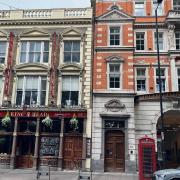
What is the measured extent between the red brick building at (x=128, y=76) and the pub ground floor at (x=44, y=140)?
1.39 meters

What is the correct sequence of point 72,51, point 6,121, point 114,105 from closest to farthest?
point 6,121, point 114,105, point 72,51

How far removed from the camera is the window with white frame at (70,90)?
961 inches

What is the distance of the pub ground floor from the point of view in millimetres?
23000

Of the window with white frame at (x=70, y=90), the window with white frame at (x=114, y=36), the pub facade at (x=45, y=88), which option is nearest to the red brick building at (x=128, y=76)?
the window with white frame at (x=114, y=36)

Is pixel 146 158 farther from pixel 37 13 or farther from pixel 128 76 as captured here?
pixel 37 13

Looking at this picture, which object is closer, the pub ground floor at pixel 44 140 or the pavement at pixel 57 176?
the pavement at pixel 57 176

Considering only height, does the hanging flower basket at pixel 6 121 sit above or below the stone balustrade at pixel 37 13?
below

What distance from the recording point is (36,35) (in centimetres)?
2583

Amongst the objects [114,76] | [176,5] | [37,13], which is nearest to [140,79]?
[114,76]

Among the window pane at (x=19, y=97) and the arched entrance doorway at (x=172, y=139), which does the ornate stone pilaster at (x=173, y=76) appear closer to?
the arched entrance doorway at (x=172, y=139)

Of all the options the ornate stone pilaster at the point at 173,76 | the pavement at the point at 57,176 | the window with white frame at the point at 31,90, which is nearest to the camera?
the pavement at the point at 57,176

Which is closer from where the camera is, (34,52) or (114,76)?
(114,76)

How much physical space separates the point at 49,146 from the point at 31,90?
17.1ft

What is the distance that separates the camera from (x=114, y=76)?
80.4 ft
